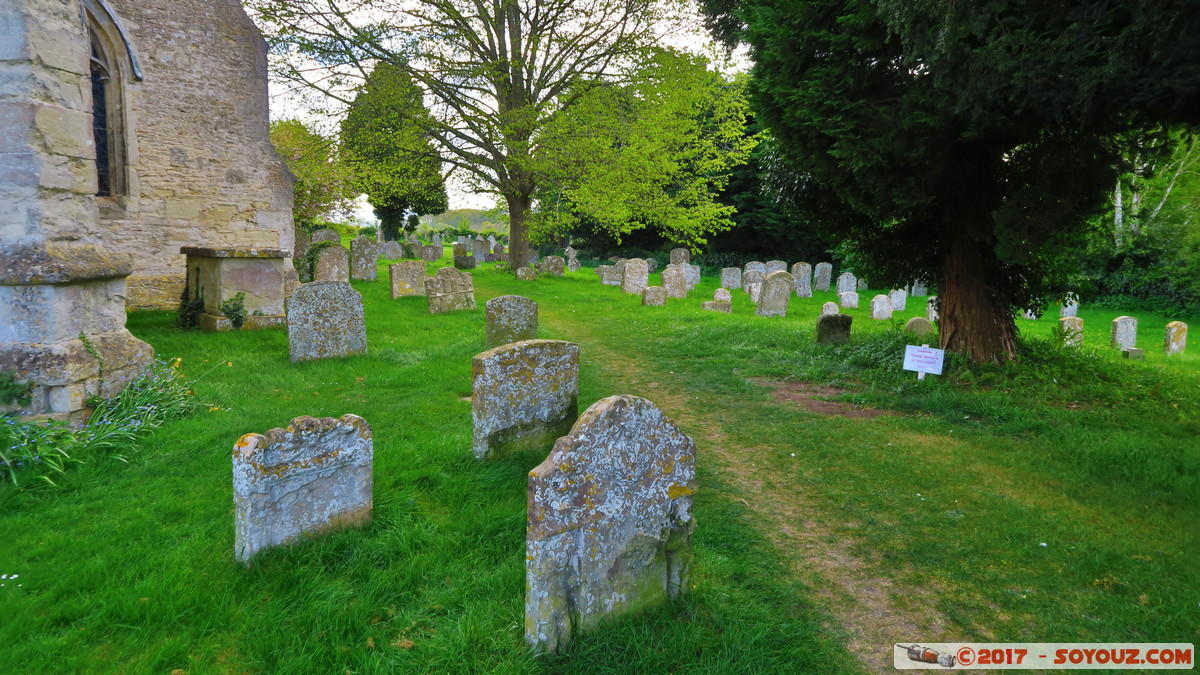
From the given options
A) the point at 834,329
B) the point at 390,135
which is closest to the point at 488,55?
the point at 390,135

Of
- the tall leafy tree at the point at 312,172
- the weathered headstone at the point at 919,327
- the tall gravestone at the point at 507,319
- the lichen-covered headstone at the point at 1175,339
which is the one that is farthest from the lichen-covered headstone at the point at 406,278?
Result: the lichen-covered headstone at the point at 1175,339

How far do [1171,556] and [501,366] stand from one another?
15.5 ft

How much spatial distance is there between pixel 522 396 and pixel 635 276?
14593 millimetres

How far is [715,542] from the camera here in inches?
154

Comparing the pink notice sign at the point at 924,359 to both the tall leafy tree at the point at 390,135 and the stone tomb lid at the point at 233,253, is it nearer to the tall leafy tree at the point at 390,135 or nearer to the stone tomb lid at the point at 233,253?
the stone tomb lid at the point at 233,253

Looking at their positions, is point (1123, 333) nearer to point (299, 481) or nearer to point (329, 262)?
point (299, 481)

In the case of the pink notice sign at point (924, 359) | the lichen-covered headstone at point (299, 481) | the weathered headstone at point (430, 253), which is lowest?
the lichen-covered headstone at point (299, 481)

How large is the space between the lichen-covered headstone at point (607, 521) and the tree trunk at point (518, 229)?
1887 centimetres

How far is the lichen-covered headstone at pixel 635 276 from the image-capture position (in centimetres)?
1936

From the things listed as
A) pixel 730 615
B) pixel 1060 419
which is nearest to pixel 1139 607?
pixel 730 615

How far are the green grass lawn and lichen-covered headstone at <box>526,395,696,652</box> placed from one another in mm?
136

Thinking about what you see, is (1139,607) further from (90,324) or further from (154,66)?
(154,66)

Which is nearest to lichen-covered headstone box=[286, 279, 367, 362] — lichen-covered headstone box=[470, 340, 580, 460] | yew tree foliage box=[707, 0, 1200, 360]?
lichen-covered headstone box=[470, 340, 580, 460]

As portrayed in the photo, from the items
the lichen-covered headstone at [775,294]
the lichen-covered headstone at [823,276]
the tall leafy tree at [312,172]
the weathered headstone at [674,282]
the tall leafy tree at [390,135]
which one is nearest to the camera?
the lichen-covered headstone at [775,294]
